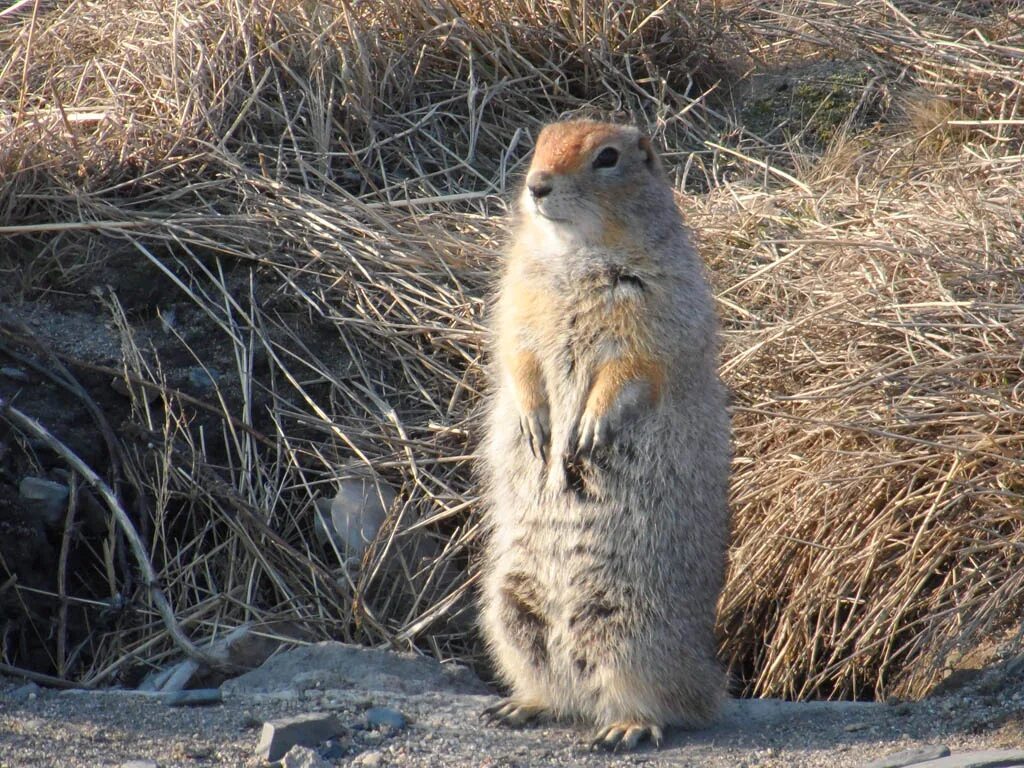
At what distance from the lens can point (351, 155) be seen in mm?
6180

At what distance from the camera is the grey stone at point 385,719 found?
370 cm

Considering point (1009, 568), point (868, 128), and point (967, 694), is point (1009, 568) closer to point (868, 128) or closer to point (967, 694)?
point (967, 694)

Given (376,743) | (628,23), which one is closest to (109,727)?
(376,743)

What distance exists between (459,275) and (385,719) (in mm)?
2502

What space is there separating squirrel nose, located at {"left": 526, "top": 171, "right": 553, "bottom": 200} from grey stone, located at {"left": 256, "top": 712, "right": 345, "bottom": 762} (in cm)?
168

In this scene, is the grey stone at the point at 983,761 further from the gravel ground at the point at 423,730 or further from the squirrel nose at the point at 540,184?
the squirrel nose at the point at 540,184

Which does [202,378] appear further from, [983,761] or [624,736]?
[983,761]

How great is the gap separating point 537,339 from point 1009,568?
5.74 ft

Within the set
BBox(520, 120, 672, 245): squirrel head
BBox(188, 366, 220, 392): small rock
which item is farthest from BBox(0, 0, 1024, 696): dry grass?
BBox(520, 120, 672, 245): squirrel head

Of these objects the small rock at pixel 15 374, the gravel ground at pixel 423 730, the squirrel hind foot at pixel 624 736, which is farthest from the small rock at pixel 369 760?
the small rock at pixel 15 374

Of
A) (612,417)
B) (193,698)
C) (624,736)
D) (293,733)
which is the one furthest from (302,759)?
(612,417)

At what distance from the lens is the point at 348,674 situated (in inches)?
167

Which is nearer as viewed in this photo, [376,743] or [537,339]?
[376,743]

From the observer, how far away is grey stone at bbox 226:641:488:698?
162 inches
